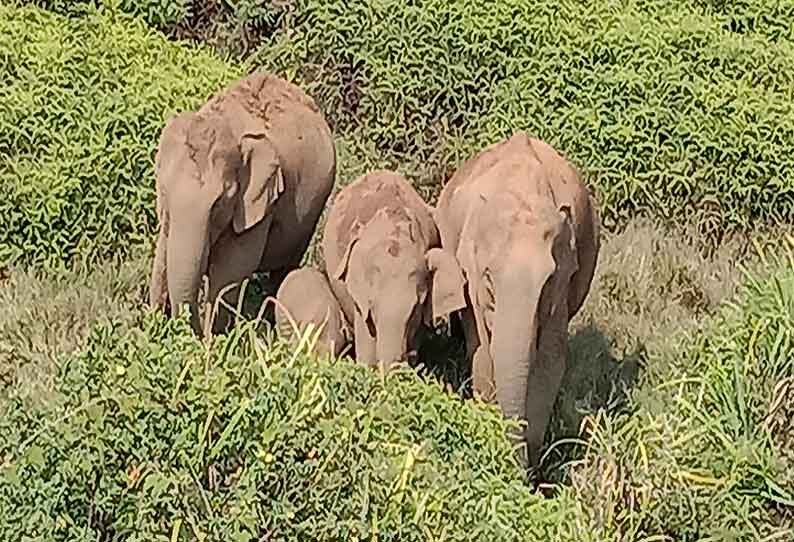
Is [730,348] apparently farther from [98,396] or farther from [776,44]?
[776,44]

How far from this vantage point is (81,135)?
21.5 feet

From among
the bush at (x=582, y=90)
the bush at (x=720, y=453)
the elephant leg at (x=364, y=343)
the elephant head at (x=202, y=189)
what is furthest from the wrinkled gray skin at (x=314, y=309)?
the bush at (x=582, y=90)

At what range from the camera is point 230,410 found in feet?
11.3

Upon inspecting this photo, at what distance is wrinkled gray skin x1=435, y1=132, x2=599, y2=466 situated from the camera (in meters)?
4.73

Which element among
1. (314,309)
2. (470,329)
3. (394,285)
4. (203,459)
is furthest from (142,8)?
(203,459)

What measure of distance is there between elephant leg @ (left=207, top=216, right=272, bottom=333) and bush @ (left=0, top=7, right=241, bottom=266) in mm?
964

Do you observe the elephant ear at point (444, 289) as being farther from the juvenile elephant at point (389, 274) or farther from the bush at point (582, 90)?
the bush at point (582, 90)

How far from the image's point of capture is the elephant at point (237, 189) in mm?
5062

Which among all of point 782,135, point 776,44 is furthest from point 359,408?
point 776,44

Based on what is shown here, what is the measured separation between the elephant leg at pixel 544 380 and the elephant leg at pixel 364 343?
444 millimetres

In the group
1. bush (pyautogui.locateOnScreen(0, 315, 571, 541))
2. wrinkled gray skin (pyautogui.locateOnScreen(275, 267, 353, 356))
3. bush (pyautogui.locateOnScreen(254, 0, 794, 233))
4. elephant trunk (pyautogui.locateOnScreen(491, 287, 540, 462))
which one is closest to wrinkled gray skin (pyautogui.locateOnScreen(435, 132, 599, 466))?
elephant trunk (pyautogui.locateOnScreen(491, 287, 540, 462))

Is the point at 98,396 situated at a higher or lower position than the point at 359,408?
higher

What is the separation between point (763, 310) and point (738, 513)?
705mm

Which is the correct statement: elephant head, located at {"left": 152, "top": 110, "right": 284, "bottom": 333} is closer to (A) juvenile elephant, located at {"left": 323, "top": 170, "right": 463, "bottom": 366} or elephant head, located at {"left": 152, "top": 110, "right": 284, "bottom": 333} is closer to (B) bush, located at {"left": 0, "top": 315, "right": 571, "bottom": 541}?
(A) juvenile elephant, located at {"left": 323, "top": 170, "right": 463, "bottom": 366}
